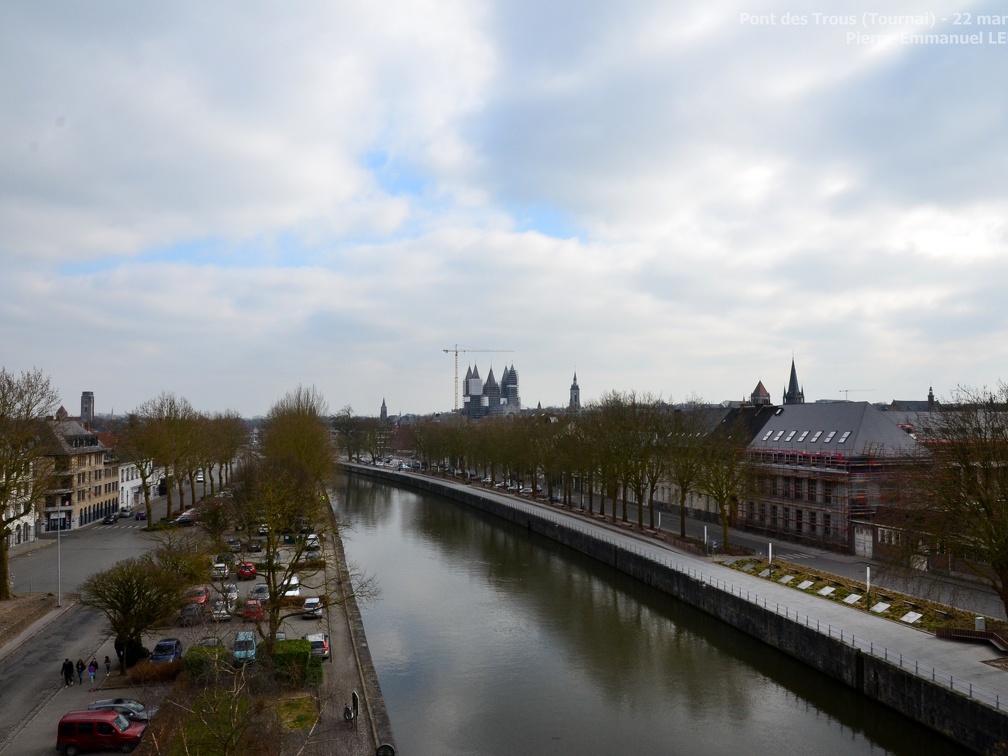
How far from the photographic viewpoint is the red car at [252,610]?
2841cm

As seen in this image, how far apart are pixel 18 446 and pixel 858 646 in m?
39.8

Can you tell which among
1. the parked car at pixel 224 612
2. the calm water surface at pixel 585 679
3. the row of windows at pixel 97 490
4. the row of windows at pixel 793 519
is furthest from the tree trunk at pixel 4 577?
the row of windows at pixel 793 519

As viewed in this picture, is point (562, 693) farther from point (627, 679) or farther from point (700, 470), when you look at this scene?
point (700, 470)

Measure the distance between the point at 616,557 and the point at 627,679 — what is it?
19353 mm

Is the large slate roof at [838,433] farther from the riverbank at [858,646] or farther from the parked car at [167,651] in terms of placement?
the parked car at [167,651]

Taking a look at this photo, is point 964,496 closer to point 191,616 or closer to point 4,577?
point 191,616

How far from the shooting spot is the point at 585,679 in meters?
27.3

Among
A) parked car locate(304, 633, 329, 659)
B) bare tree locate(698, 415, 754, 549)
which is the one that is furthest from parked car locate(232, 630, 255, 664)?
bare tree locate(698, 415, 754, 549)

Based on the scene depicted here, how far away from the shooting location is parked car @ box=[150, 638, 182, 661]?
26047 mm

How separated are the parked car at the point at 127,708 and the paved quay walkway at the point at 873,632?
22.9m

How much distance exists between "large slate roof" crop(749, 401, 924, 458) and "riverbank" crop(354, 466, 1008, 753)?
14158mm

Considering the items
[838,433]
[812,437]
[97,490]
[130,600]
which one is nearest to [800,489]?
[838,433]

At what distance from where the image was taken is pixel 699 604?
3634cm

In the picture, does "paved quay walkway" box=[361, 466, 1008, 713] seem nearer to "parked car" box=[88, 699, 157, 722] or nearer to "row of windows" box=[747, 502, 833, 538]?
"row of windows" box=[747, 502, 833, 538]
